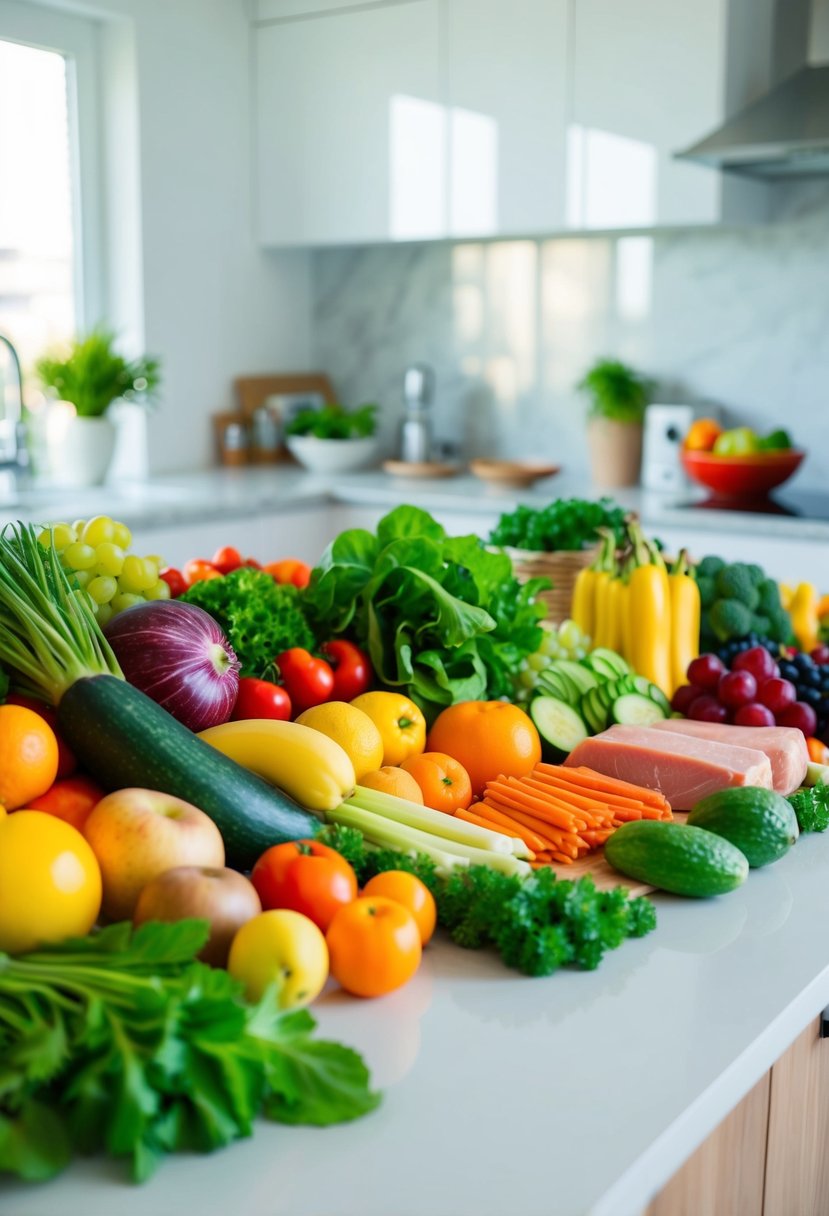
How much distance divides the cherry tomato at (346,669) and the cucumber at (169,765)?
339mm

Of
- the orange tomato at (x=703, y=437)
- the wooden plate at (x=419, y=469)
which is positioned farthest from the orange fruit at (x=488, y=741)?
the wooden plate at (x=419, y=469)

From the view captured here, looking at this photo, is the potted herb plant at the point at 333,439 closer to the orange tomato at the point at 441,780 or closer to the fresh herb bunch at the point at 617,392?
the fresh herb bunch at the point at 617,392

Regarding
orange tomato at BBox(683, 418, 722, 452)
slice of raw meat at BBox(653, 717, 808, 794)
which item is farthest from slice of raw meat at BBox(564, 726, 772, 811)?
orange tomato at BBox(683, 418, 722, 452)

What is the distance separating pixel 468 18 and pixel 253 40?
942 millimetres

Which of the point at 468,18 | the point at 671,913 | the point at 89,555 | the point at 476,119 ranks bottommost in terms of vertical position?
the point at 671,913

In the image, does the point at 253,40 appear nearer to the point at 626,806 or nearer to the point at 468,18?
the point at 468,18

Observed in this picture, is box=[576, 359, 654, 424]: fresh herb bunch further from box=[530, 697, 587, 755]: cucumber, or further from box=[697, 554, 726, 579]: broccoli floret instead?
box=[530, 697, 587, 755]: cucumber

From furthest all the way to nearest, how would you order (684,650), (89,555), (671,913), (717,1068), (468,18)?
1. (468,18)
2. (684,650)
3. (89,555)
4. (671,913)
5. (717,1068)

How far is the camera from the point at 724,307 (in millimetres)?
4086

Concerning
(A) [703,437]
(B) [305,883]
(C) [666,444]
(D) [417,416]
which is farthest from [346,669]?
(D) [417,416]

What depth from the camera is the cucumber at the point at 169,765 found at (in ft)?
3.83

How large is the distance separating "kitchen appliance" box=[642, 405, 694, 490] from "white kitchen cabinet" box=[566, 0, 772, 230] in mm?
587

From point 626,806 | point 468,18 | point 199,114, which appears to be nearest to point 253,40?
point 199,114

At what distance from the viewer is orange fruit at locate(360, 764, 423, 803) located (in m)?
1.30
